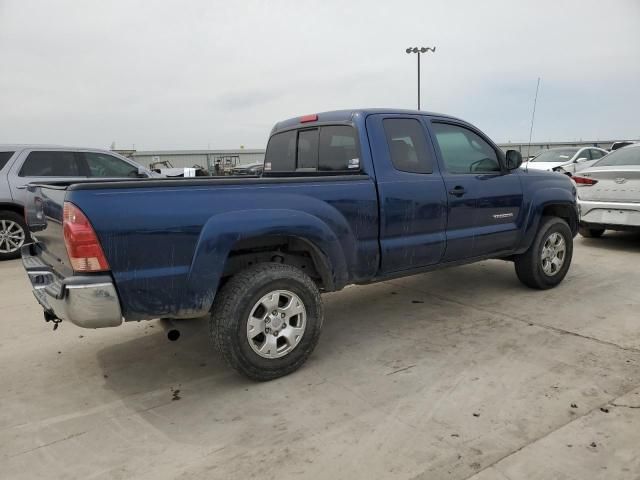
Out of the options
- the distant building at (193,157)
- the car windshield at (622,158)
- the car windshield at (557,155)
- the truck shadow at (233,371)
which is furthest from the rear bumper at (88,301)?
the distant building at (193,157)

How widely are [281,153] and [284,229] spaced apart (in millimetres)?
1712

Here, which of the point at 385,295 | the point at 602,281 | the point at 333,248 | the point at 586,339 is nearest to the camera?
the point at 333,248

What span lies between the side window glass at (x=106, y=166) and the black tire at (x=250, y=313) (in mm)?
6044

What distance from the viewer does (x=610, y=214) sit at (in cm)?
699

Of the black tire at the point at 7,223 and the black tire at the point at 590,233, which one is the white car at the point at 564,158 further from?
the black tire at the point at 7,223

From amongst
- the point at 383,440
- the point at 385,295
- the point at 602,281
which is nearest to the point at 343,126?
the point at 385,295

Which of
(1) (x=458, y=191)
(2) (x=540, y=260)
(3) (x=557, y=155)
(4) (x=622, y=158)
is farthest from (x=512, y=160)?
(3) (x=557, y=155)

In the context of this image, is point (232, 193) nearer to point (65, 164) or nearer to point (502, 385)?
point (502, 385)

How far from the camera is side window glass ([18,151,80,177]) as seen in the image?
7711 millimetres

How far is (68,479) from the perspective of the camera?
2316 mm

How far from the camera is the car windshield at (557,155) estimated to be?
1633 cm

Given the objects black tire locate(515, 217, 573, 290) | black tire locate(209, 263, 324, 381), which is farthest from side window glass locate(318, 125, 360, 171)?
black tire locate(515, 217, 573, 290)

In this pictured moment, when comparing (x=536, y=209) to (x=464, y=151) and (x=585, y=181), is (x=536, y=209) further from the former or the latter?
(x=585, y=181)

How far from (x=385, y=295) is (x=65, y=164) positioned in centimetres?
591
